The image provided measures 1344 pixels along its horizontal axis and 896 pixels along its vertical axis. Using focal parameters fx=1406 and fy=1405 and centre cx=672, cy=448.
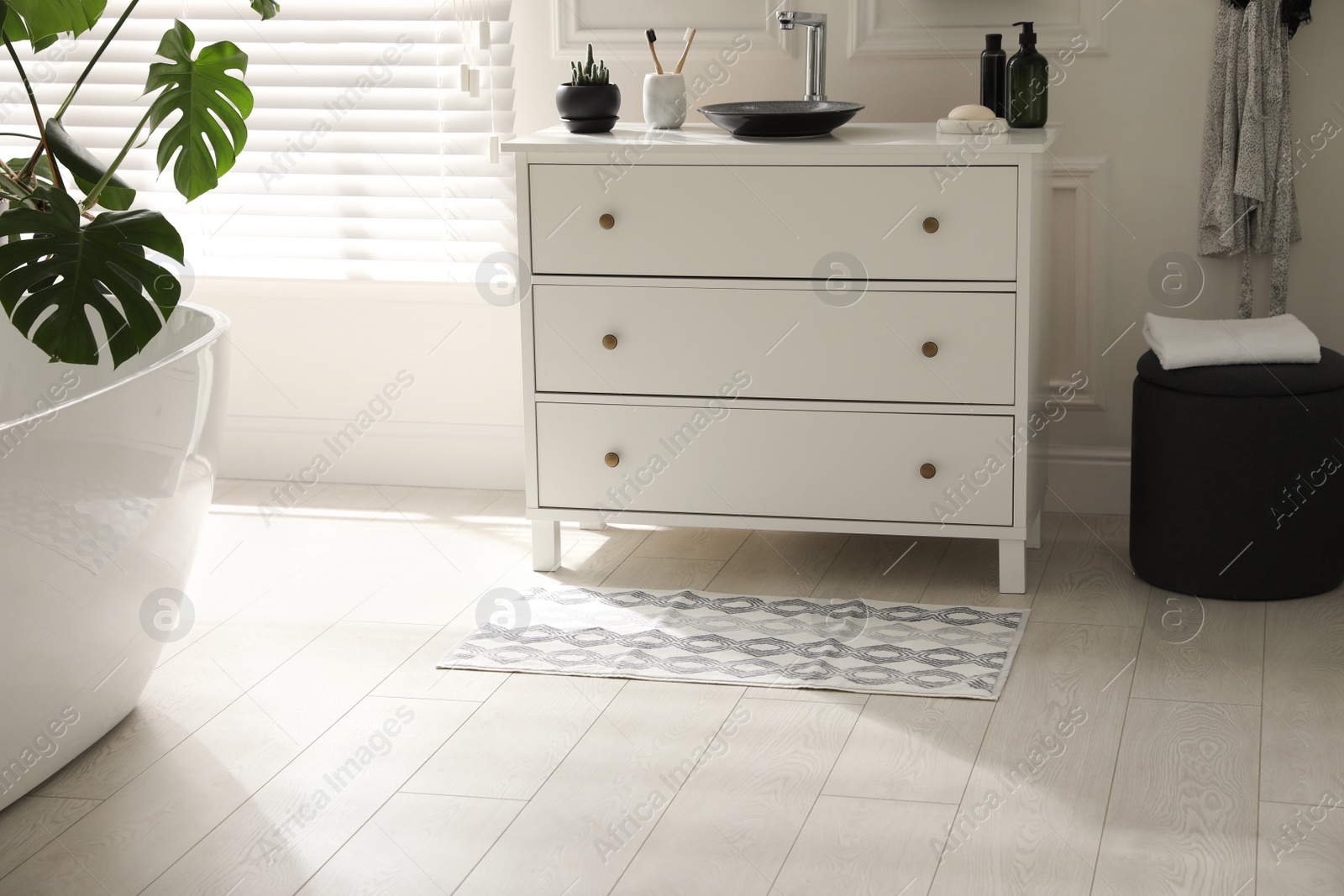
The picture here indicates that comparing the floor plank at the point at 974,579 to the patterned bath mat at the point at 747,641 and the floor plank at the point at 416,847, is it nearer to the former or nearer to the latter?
the patterned bath mat at the point at 747,641

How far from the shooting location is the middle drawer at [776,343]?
2574 mm

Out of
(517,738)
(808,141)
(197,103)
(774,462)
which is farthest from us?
(774,462)

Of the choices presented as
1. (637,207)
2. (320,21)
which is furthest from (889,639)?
(320,21)

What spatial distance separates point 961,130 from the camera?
2594 millimetres

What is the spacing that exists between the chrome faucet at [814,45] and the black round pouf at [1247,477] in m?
0.87

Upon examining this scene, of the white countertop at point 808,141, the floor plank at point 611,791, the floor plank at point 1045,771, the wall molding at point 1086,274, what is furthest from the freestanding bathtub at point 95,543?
the wall molding at point 1086,274

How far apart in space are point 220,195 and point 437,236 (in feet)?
1.84

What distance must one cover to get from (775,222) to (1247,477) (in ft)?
3.14

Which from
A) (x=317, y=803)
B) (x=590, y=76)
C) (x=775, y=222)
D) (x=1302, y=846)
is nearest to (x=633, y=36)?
(x=590, y=76)

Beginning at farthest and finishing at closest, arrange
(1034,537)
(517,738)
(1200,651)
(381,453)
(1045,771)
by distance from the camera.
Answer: (381,453), (1034,537), (1200,651), (517,738), (1045,771)

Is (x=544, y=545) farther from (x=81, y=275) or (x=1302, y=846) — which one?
(x=1302, y=846)

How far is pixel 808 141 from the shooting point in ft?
8.50

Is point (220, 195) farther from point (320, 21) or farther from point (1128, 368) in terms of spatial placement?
point (1128, 368)

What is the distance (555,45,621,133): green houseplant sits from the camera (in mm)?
2752
